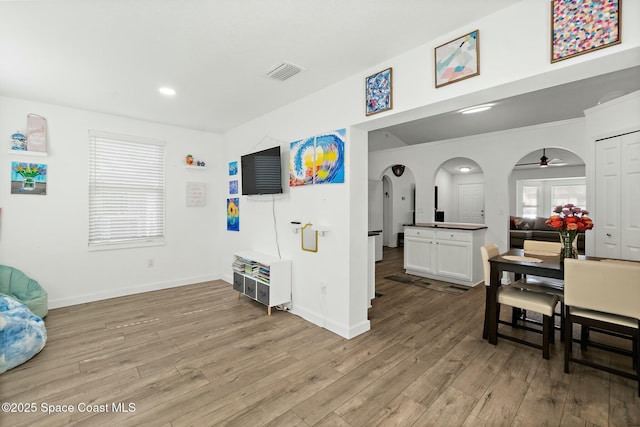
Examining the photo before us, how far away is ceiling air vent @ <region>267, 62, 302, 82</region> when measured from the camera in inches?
104

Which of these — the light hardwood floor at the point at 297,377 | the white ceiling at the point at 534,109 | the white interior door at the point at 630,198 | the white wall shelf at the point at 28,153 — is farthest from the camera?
the white ceiling at the point at 534,109

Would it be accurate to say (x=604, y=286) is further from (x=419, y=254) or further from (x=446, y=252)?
(x=419, y=254)

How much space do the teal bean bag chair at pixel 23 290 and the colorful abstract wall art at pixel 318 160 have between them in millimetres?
3148

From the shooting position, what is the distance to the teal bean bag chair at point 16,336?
2318 mm

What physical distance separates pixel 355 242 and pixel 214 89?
229 cm

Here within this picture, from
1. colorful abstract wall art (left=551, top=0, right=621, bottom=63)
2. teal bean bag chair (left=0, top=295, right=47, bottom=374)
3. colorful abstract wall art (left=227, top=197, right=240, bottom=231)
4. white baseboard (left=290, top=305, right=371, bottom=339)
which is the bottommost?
white baseboard (left=290, top=305, right=371, bottom=339)

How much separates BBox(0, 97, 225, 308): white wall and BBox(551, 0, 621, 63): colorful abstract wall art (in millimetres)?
4698

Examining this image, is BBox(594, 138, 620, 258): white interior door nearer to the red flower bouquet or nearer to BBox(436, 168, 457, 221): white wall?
the red flower bouquet

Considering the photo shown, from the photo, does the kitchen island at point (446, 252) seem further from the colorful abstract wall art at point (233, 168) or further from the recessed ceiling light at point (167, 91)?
the recessed ceiling light at point (167, 91)

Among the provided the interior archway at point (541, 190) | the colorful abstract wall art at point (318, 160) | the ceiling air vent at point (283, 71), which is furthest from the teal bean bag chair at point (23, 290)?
the interior archway at point (541, 190)

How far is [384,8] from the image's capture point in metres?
1.89

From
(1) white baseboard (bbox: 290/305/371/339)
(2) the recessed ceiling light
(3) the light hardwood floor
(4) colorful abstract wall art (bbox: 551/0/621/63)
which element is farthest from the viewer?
(2) the recessed ceiling light

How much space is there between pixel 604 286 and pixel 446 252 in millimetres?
2888

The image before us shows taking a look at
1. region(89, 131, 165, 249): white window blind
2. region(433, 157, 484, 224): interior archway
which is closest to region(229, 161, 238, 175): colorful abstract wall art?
region(89, 131, 165, 249): white window blind
